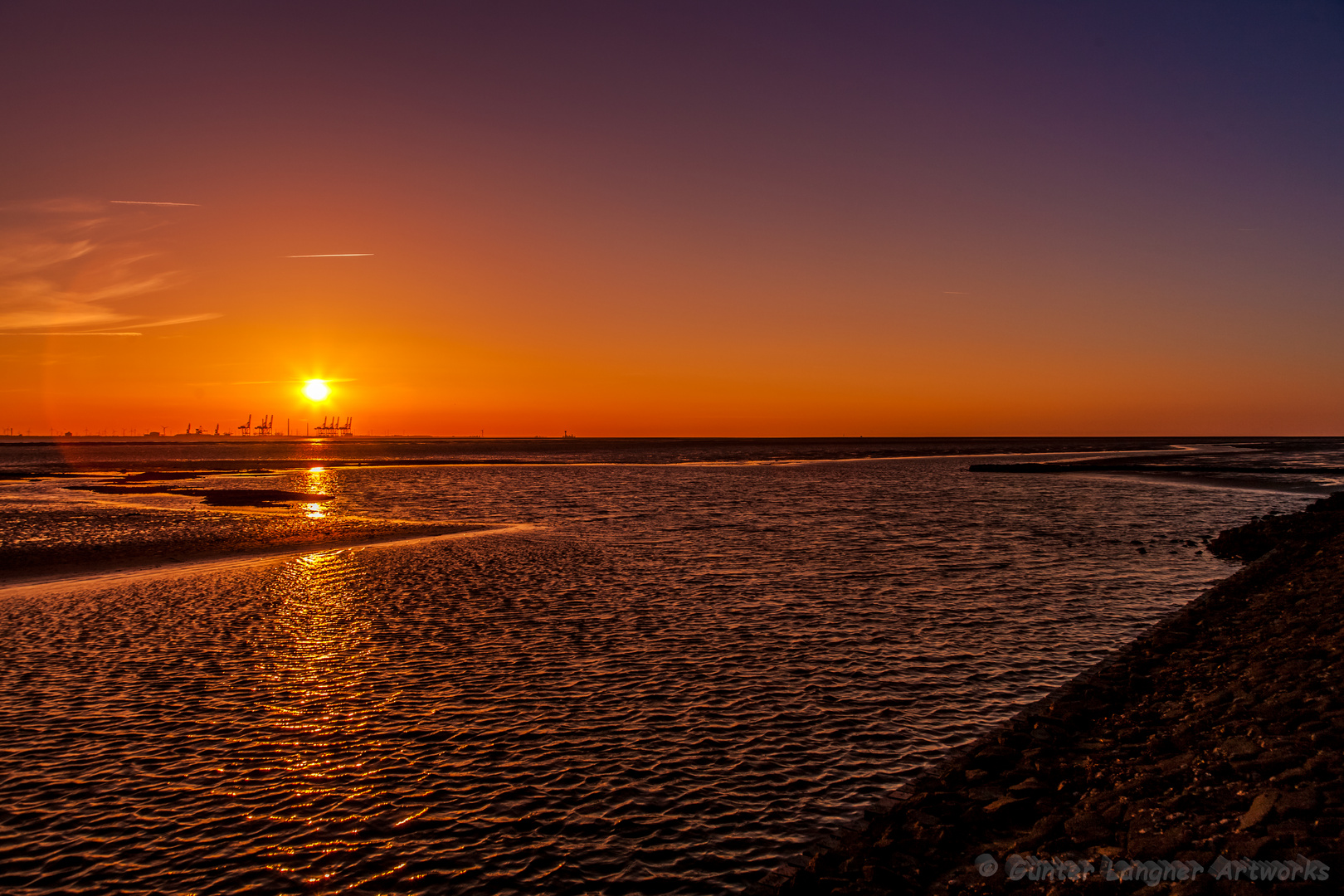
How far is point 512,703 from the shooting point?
14445 millimetres

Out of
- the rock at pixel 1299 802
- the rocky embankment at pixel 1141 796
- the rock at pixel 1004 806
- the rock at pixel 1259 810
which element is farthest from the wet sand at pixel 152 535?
the rock at pixel 1299 802

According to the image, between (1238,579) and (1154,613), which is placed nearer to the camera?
(1154,613)

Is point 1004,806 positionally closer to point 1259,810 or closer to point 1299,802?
point 1259,810

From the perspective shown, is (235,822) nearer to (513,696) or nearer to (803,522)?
(513,696)

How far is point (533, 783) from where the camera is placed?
11.1 metres

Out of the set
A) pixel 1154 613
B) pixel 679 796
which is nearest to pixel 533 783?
pixel 679 796

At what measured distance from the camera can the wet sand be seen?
31.9 m

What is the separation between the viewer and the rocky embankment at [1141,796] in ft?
24.5

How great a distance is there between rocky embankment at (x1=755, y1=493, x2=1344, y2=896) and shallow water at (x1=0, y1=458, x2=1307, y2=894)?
1.02m

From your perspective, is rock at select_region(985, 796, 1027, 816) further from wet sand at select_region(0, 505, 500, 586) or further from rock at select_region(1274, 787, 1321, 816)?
wet sand at select_region(0, 505, 500, 586)

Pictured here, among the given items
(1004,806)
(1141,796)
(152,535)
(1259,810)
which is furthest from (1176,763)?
(152,535)

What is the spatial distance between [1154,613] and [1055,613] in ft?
8.36

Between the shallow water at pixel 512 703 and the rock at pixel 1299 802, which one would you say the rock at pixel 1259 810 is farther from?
the shallow water at pixel 512 703

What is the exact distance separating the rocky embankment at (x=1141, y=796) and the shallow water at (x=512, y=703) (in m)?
1.02
